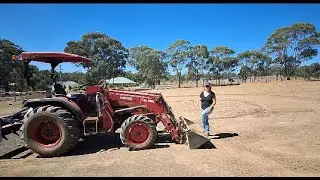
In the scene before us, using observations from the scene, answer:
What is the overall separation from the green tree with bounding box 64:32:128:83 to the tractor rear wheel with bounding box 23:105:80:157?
5133 centimetres

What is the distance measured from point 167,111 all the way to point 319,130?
197 inches

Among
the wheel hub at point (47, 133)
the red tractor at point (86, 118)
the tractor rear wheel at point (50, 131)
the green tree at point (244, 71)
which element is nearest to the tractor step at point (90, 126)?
the red tractor at point (86, 118)

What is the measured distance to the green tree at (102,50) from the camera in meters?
62.7

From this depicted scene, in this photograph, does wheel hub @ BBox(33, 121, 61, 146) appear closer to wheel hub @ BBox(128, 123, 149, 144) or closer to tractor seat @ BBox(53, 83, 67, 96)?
tractor seat @ BBox(53, 83, 67, 96)

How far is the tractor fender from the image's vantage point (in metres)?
8.70

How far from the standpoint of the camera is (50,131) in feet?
28.5

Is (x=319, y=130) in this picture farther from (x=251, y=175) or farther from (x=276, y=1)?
(x=276, y=1)

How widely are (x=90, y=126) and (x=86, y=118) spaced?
0.77 feet

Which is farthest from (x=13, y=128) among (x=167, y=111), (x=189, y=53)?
(x=189, y=53)

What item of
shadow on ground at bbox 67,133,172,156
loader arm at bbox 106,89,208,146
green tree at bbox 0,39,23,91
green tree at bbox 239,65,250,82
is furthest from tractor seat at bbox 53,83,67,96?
green tree at bbox 239,65,250,82

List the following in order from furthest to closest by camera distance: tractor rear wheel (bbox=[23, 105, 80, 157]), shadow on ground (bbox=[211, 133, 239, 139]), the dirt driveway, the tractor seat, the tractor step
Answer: shadow on ground (bbox=[211, 133, 239, 139]) < the tractor seat < the tractor step < tractor rear wheel (bbox=[23, 105, 80, 157]) < the dirt driveway

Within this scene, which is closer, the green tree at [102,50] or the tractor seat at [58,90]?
the tractor seat at [58,90]

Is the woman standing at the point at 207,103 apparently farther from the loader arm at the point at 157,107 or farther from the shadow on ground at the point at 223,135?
the loader arm at the point at 157,107

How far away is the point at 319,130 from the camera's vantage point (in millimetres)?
10680
